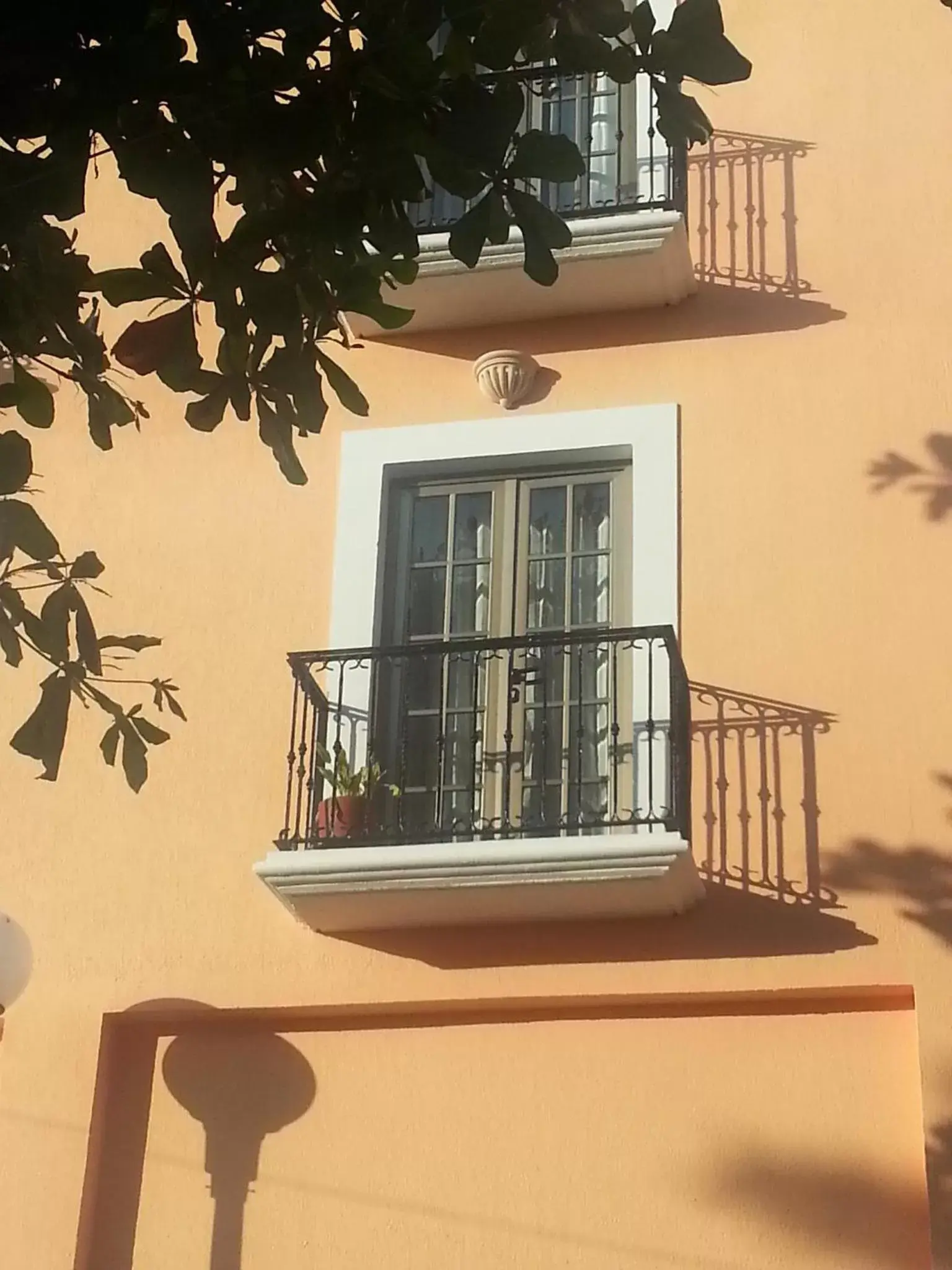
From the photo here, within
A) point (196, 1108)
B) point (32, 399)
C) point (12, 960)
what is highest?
point (32, 399)

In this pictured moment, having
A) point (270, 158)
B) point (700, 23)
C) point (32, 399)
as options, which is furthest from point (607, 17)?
point (32, 399)

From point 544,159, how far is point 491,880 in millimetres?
3688

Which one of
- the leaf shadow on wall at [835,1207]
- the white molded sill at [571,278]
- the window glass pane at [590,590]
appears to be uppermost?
the white molded sill at [571,278]

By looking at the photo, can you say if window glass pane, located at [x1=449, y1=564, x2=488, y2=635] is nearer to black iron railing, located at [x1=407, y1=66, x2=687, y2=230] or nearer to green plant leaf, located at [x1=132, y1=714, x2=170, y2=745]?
black iron railing, located at [x1=407, y1=66, x2=687, y2=230]

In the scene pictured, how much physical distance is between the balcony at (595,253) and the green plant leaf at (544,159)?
395cm

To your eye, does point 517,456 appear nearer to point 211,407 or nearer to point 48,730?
point 211,407

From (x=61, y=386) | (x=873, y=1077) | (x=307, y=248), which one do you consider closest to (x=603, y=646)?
(x=873, y=1077)

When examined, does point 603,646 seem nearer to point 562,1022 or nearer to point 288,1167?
point 562,1022

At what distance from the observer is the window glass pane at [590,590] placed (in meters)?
8.15

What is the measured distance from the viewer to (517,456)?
842 cm

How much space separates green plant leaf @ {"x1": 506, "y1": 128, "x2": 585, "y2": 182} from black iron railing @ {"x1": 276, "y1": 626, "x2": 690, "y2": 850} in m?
3.57

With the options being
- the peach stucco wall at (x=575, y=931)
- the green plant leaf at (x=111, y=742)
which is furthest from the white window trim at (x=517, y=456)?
the green plant leaf at (x=111, y=742)

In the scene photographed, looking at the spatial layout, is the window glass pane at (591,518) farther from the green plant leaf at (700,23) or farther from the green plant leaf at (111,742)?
the green plant leaf at (700,23)

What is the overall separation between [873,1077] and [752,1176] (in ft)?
2.00
